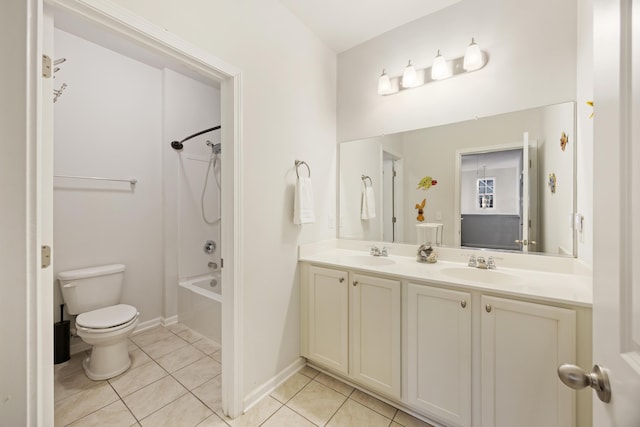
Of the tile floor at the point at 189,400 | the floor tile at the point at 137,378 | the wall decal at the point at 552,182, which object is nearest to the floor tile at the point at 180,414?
the tile floor at the point at 189,400

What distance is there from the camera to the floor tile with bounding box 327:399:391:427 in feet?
4.82

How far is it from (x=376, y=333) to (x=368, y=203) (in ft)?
3.68

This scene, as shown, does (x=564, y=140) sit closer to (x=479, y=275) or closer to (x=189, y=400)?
(x=479, y=275)

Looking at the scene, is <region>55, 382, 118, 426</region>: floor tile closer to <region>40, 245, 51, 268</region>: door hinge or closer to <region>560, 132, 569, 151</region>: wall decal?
<region>40, 245, 51, 268</region>: door hinge

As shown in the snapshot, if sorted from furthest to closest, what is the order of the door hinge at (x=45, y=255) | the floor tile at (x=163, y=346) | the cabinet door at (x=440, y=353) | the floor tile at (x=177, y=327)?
1. the floor tile at (x=177, y=327)
2. the floor tile at (x=163, y=346)
3. the cabinet door at (x=440, y=353)
4. the door hinge at (x=45, y=255)

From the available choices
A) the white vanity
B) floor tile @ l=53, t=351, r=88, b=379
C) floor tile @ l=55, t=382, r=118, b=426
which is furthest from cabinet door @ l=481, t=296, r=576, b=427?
floor tile @ l=53, t=351, r=88, b=379

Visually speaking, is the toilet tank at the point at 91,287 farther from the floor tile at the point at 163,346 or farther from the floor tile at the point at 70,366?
the floor tile at the point at 163,346

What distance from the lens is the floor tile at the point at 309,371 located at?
192 centimetres

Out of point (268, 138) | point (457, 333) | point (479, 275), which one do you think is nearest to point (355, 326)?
point (457, 333)

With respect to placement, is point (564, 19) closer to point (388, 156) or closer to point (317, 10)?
point (388, 156)

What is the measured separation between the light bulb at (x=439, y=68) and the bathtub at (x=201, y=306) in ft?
8.41

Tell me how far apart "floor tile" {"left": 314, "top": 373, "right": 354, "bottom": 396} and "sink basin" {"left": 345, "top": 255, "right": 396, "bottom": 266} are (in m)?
0.87

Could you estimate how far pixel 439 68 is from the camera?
182 centimetres

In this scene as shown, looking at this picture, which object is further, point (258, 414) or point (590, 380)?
point (258, 414)
